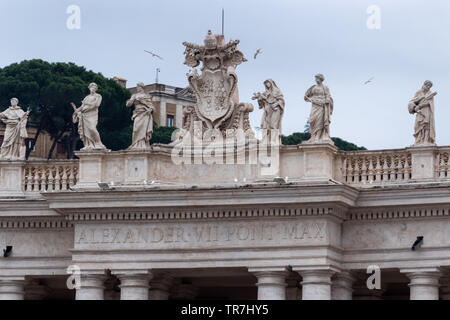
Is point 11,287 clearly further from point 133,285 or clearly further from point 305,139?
point 305,139

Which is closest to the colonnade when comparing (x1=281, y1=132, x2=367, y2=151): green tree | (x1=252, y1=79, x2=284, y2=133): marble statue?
(x1=252, y1=79, x2=284, y2=133): marble statue

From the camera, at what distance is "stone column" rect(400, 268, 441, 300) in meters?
42.2

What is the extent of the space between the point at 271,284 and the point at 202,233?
207 centimetres

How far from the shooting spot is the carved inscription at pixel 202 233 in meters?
42.7

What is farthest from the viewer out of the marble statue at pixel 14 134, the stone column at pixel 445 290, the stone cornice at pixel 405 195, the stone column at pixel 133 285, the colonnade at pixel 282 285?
the marble statue at pixel 14 134

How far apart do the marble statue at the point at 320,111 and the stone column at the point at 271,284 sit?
3.19m

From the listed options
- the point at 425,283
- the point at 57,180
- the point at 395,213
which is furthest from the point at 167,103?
the point at 425,283

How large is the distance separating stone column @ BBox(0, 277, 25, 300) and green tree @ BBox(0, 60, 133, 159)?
31040mm

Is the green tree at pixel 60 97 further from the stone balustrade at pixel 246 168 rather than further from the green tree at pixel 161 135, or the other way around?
the stone balustrade at pixel 246 168

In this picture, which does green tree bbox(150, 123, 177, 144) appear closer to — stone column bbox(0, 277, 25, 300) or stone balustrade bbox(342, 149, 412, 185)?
stone column bbox(0, 277, 25, 300)

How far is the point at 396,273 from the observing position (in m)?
43.5

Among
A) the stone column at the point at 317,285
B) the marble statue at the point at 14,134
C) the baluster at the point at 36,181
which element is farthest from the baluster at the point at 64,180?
the stone column at the point at 317,285

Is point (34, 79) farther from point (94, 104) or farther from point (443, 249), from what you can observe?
point (443, 249)
